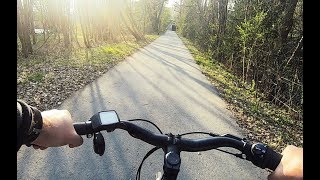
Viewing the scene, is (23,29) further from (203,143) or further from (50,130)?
(203,143)

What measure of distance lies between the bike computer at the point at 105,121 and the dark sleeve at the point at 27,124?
0.29 m

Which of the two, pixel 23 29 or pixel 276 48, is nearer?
pixel 276 48

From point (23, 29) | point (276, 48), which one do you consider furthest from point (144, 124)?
point (23, 29)

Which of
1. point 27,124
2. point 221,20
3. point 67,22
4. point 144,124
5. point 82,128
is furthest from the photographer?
point 221,20

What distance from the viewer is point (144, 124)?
6336mm

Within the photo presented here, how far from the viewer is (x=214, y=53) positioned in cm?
2203

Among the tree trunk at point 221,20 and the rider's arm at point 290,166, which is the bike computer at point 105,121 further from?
the tree trunk at point 221,20

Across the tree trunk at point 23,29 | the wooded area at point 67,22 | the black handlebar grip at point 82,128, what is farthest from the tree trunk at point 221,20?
the black handlebar grip at point 82,128

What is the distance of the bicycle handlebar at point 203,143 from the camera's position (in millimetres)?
1491

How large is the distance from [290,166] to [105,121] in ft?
2.93

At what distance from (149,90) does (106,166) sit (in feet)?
17.2

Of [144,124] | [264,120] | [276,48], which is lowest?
[264,120]

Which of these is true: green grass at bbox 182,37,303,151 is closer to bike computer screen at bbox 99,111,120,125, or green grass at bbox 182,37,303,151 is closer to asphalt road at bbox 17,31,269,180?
asphalt road at bbox 17,31,269,180
